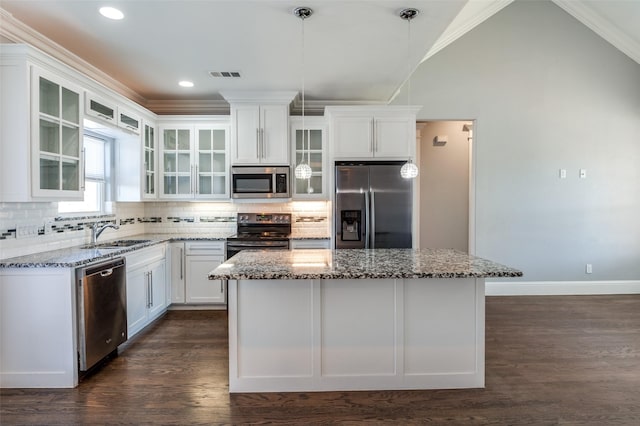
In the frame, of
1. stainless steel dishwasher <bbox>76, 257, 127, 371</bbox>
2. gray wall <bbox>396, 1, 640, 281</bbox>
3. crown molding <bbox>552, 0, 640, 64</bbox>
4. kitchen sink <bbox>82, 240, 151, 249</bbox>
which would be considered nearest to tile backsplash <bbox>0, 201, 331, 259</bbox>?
kitchen sink <bbox>82, 240, 151, 249</bbox>

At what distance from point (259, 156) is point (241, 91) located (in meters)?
0.81

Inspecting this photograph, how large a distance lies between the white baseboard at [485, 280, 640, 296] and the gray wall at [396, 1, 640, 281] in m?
0.09

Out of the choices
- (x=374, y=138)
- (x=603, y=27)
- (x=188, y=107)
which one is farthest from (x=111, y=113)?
(x=603, y=27)

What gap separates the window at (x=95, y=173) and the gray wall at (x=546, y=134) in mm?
3842

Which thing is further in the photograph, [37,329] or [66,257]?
[66,257]

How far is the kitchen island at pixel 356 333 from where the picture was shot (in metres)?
2.38

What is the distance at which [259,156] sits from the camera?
4305 millimetres

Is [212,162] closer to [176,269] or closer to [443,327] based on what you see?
[176,269]

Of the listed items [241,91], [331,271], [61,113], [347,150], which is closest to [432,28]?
[347,150]

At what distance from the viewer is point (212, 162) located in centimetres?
445

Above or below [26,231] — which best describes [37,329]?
below

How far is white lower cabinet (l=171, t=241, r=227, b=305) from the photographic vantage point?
416 cm

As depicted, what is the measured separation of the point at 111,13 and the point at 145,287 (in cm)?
248

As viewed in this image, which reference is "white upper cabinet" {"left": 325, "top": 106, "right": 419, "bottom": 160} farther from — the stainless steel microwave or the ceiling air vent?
the ceiling air vent
